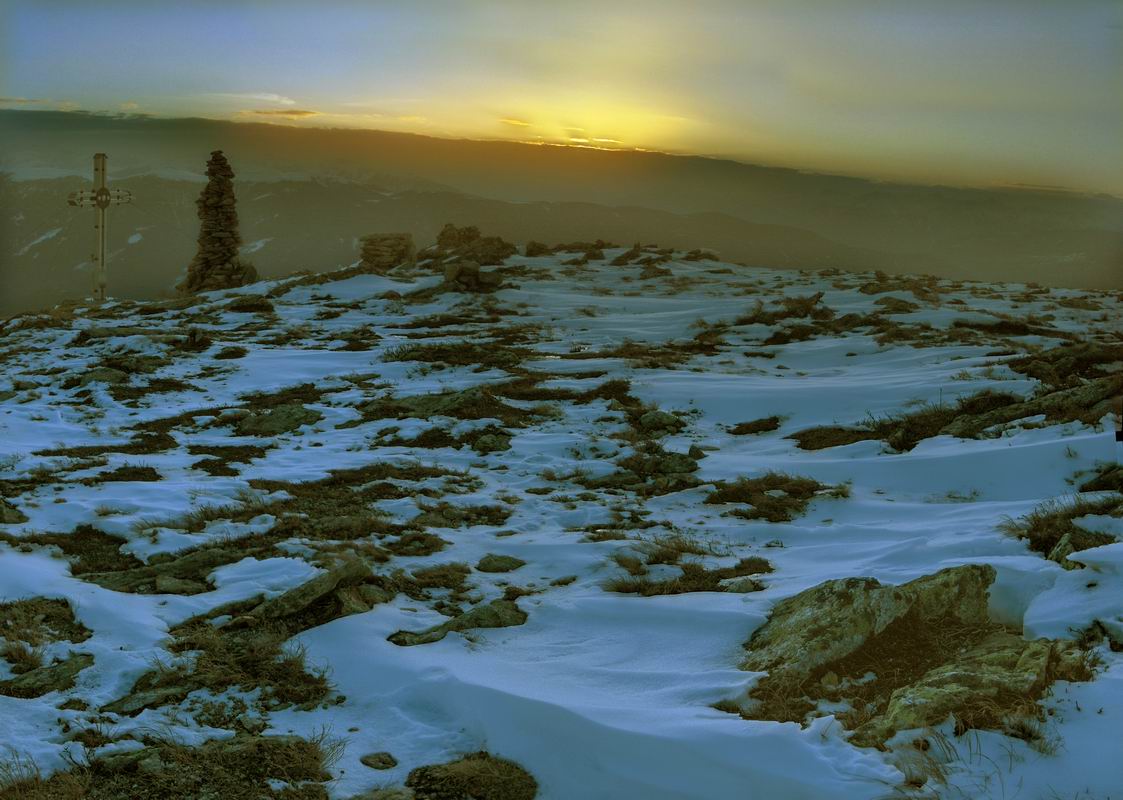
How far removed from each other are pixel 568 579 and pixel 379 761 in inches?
116

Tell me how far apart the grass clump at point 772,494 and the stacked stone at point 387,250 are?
24.9 metres

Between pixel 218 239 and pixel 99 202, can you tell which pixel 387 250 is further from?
pixel 99 202

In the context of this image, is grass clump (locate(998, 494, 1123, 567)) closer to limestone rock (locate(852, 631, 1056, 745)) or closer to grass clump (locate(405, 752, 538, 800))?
limestone rock (locate(852, 631, 1056, 745))

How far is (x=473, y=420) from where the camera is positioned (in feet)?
41.9

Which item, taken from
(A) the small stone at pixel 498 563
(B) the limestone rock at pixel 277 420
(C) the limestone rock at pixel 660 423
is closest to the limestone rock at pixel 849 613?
(A) the small stone at pixel 498 563

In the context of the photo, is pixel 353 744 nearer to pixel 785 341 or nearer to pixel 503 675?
pixel 503 675

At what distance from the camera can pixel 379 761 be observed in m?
4.54

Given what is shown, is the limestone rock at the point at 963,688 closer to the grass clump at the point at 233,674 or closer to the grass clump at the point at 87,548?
the grass clump at the point at 233,674

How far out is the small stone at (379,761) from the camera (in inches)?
177

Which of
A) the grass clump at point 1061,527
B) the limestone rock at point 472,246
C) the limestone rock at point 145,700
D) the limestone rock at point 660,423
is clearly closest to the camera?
the limestone rock at point 145,700

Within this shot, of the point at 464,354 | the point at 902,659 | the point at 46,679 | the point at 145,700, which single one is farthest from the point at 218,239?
the point at 902,659

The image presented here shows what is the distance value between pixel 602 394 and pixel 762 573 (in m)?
7.35

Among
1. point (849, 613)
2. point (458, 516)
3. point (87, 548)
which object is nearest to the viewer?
point (849, 613)

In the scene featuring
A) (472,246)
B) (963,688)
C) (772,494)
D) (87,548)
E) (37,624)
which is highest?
(472,246)
